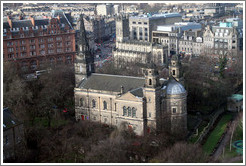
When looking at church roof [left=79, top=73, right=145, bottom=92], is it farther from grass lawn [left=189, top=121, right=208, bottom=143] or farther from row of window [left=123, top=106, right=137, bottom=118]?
grass lawn [left=189, top=121, right=208, bottom=143]

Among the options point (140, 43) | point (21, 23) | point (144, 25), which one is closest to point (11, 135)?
point (21, 23)

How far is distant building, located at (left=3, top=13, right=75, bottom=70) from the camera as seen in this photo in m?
123

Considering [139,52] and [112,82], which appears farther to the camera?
[139,52]

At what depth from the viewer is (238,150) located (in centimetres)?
6894

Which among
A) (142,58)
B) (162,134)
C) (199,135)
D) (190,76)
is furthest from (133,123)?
(142,58)

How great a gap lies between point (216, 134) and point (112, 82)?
22.2 m

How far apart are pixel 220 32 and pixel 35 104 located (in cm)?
7963

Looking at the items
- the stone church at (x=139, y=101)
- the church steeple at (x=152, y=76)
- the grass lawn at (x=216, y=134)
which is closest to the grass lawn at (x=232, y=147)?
the grass lawn at (x=216, y=134)

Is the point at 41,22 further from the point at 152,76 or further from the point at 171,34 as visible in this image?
the point at 152,76

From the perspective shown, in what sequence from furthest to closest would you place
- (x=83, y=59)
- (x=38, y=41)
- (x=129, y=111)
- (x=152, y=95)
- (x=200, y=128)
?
(x=38, y=41) → (x=83, y=59) → (x=200, y=128) → (x=129, y=111) → (x=152, y=95)

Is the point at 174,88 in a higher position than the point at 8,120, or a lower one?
higher

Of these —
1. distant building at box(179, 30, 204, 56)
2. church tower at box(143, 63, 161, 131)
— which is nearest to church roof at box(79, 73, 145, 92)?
church tower at box(143, 63, 161, 131)

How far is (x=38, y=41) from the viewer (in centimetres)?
12838

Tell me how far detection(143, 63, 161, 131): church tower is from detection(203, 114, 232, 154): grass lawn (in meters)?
9.87
